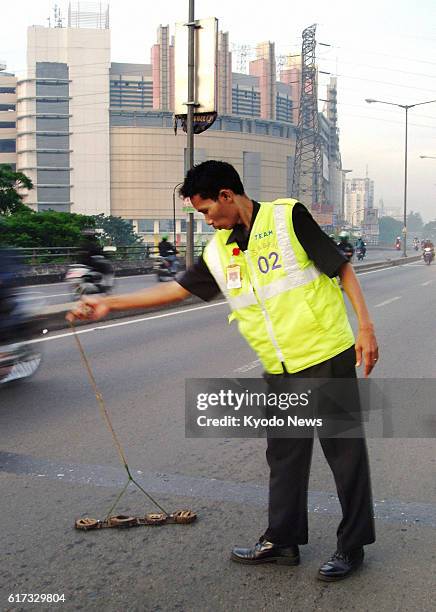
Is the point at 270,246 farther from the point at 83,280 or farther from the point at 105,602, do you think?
the point at 83,280

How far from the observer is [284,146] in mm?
127375

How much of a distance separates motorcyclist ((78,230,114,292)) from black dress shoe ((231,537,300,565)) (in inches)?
632

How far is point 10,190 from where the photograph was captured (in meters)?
36.5

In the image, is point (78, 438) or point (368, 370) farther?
point (78, 438)

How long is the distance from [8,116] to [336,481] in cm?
12061

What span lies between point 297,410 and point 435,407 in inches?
151

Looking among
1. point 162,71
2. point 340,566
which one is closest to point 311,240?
point 340,566

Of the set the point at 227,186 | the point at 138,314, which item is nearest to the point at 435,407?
the point at 227,186

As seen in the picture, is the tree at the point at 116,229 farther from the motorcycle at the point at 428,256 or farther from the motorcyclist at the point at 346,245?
the motorcyclist at the point at 346,245

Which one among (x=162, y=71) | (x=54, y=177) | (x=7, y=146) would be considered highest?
(x=162, y=71)

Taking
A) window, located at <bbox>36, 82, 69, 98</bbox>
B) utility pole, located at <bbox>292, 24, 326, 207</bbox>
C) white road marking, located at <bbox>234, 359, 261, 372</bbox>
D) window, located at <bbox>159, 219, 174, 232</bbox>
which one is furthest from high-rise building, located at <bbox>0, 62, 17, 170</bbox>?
white road marking, located at <bbox>234, 359, 261, 372</bbox>

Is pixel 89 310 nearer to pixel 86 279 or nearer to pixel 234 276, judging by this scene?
pixel 234 276

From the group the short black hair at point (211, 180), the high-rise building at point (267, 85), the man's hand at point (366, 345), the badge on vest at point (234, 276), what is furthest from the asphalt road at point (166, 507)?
the high-rise building at point (267, 85)

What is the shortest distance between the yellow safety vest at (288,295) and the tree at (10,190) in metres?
34.3
